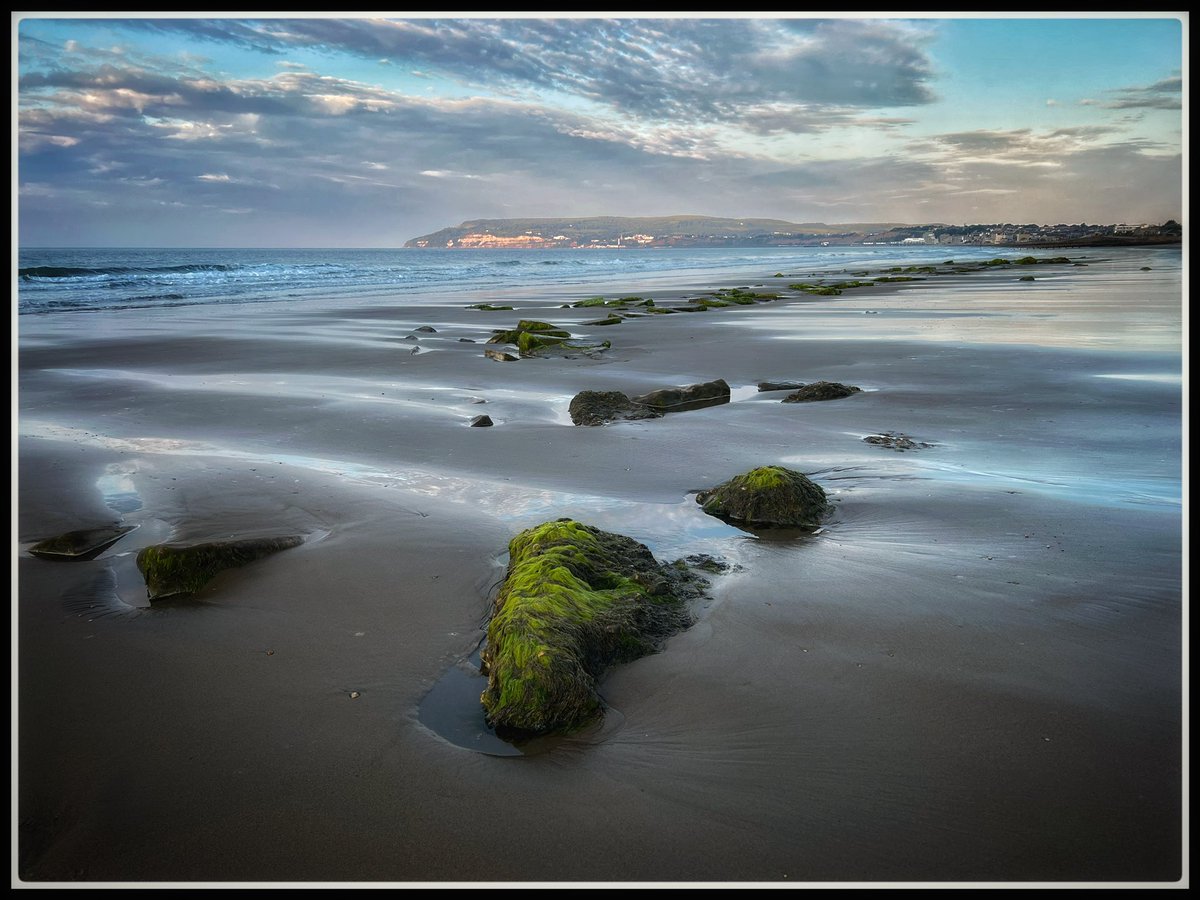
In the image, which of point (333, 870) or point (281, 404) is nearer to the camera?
point (333, 870)

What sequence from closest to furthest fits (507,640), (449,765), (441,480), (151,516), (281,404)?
(449,765), (507,640), (151,516), (441,480), (281,404)

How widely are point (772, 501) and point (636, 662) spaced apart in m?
2.07

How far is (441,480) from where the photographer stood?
6.42 metres

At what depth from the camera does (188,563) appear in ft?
14.7

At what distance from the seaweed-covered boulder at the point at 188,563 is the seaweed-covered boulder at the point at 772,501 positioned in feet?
9.78

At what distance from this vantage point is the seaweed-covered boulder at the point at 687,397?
30.2 feet

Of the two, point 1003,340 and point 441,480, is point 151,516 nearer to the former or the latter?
point 441,480

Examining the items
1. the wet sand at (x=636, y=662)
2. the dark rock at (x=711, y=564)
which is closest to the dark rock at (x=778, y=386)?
the wet sand at (x=636, y=662)

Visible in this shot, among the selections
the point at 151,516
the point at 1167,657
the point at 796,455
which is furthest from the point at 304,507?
the point at 1167,657

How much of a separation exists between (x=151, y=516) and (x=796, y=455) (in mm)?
5090

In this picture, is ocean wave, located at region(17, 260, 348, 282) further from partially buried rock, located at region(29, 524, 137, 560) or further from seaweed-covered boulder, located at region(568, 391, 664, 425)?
partially buried rock, located at region(29, 524, 137, 560)

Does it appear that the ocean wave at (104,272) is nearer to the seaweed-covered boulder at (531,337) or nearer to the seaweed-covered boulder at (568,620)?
the seaweed-covered boulder at (531,337)
